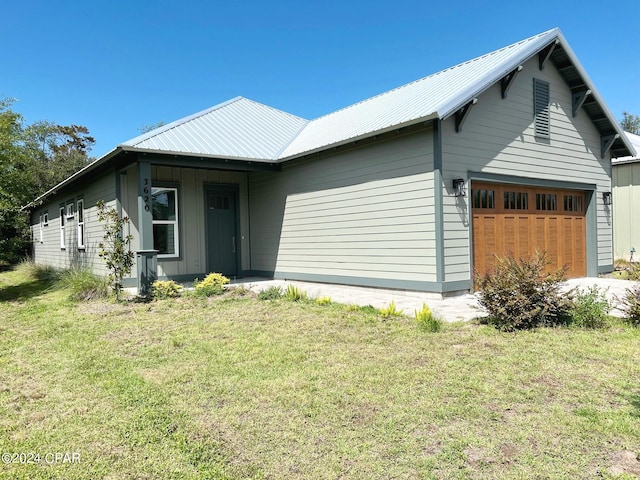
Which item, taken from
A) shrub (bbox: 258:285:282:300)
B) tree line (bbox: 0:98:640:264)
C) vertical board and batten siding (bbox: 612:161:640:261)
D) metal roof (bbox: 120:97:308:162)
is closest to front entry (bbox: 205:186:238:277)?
metal roof (bbox: 120:97:308:162)

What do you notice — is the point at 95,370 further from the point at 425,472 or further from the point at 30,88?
the point at 30,88

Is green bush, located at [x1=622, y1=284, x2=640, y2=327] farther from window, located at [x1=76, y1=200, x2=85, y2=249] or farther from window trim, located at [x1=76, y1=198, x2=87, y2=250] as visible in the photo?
window, located at [x1=76, y1=200, x2=85, y2=249]

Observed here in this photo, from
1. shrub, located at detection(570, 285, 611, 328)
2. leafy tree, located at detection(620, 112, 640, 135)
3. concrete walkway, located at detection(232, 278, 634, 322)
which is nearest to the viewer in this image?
shrub, located at detection(570, 285, 611, 328)

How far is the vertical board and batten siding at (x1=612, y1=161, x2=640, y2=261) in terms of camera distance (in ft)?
44.9

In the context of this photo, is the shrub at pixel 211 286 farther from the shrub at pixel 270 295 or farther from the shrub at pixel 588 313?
the shrub at pixel 588 313

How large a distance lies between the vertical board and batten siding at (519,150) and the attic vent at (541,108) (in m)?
0.11

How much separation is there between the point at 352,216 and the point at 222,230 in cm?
427

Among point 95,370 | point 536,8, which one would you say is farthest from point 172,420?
point 536,8

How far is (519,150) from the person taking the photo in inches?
363

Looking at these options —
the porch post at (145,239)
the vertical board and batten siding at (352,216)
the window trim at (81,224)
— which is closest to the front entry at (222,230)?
the vertical board and batten siding at (352,216)

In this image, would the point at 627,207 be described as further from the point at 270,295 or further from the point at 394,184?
the point at 270,295

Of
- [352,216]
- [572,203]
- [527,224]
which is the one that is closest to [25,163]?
[352,216]

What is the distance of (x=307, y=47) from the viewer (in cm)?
1908

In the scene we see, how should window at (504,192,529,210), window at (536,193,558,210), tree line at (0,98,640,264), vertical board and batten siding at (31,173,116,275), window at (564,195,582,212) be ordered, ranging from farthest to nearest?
vertical board and batten siding at (31,173,116,275) → window at (564,195,582,212) → tree line at (0,98,640,264) → window at (536,193,558,210) → window at (504,192,529,210)
